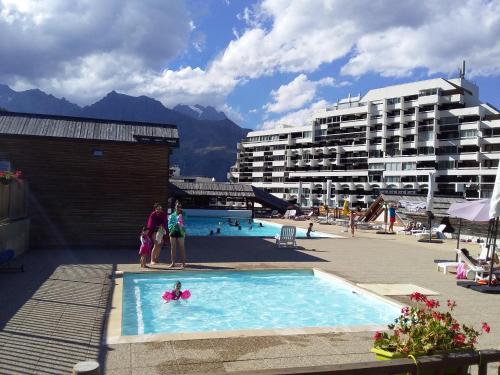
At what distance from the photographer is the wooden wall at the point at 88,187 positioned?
621 inches

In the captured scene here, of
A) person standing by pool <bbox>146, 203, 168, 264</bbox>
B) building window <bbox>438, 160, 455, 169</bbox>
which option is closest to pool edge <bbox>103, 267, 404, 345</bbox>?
person standing by pool <bbox>146, 203, 168, 264</bbox>

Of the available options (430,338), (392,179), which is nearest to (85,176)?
(430,338)

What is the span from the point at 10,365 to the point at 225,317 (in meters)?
4.82

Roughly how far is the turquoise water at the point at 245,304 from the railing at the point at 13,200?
4250 mm

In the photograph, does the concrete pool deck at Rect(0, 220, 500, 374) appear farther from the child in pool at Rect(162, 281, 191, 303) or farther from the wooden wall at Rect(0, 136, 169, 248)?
the wooden wall at Rect(0, 136, 169, 248)

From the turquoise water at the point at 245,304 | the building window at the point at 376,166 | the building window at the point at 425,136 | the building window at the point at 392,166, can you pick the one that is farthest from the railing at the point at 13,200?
the building window at the point at 376,166

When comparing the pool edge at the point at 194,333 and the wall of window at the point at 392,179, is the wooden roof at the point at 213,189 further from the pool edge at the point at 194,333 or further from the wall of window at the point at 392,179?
the wall of window at the point at 392,179

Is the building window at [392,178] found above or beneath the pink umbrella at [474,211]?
above

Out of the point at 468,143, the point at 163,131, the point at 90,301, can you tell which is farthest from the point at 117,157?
the point at 468,143

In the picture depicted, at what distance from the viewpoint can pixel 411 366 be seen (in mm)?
3365

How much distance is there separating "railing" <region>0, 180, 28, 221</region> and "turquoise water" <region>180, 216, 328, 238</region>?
13.9 m

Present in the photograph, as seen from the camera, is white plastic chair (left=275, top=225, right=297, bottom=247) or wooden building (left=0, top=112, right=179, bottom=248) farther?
white plastic chair (left=275, top=225, right=297, bottom=247)

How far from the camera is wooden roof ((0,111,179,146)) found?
16.2m

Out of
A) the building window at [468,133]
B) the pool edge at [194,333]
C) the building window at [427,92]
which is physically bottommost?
the pool edge at [194,333]
